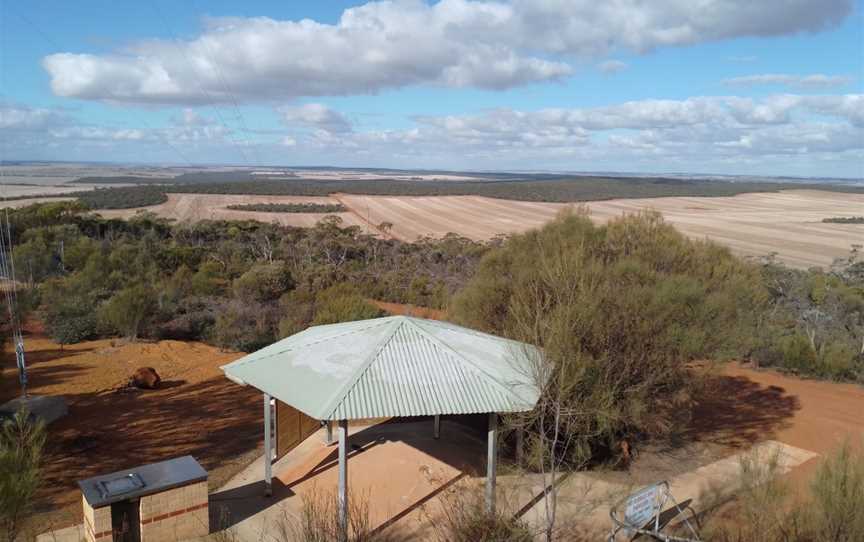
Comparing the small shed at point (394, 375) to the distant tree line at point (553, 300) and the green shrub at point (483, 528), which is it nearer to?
the distant tree line at point (553, 300)

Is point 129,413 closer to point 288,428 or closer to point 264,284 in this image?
point 288,428

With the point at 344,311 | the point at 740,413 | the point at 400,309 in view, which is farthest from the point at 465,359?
the point at 400,309

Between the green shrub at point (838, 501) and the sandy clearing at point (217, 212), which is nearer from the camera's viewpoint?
the green shrub at point (838, 501)

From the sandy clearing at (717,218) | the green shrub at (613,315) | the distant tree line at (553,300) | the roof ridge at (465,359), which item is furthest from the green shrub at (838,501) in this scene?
the sandy clearing at (717,218)

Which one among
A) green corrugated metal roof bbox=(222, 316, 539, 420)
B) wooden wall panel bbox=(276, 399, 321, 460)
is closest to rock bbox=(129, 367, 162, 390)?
wooden wall panel bbox=(276, 399, 321, 460)

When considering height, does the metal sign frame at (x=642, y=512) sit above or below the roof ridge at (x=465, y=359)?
below

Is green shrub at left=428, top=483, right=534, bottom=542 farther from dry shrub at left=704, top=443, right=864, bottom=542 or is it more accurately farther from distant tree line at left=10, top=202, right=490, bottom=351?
distant tree line at left=10, top=202, right=490, bottom=351
